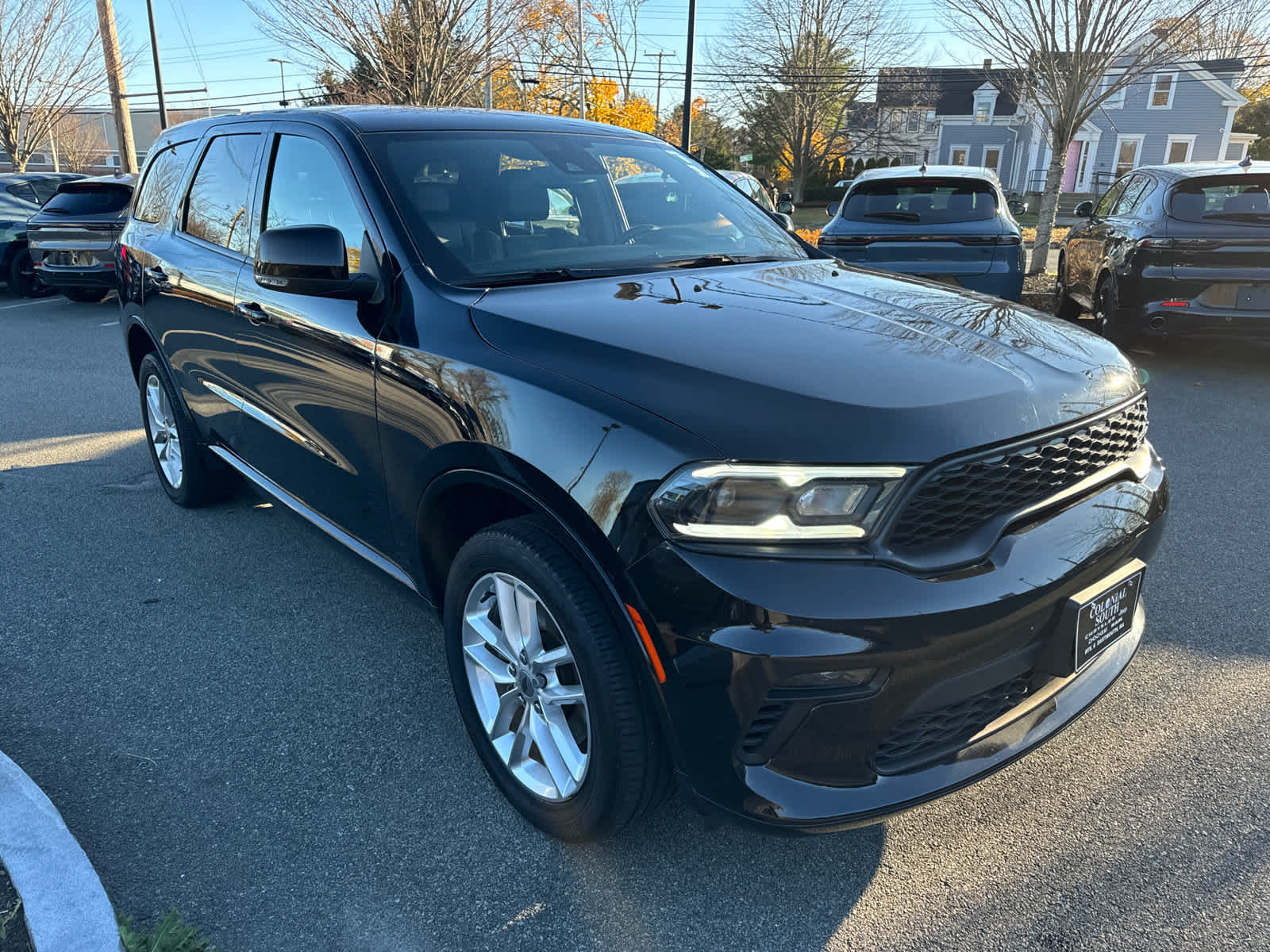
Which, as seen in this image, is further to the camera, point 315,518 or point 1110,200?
point 1110,200

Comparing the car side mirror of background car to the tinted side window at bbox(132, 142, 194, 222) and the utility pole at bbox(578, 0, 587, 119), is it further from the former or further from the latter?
the utility pole at bbox(578, 0, 587, 119)

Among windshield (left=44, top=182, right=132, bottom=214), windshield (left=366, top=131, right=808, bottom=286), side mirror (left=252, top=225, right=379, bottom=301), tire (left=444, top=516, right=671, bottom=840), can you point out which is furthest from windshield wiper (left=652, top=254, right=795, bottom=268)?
windshield (left=44, top=182, right=132, bottom=214)

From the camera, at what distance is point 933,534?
1.89 meters

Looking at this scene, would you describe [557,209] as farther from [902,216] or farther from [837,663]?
[902,216]

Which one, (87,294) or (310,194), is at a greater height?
(310,194)

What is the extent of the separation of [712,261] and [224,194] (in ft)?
6.94

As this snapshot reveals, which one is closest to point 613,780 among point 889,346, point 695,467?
point 695,467

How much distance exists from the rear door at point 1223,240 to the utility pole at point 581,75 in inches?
885

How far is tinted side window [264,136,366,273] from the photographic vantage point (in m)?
2.84

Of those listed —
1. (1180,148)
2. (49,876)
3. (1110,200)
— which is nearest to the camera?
(49,876)

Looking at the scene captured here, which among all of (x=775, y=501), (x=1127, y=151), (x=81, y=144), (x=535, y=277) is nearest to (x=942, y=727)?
(x=775, y=501)

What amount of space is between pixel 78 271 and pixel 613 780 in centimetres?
1200

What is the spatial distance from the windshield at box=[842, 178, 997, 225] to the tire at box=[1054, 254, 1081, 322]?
1.84 m

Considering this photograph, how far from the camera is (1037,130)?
4297 centimetres
